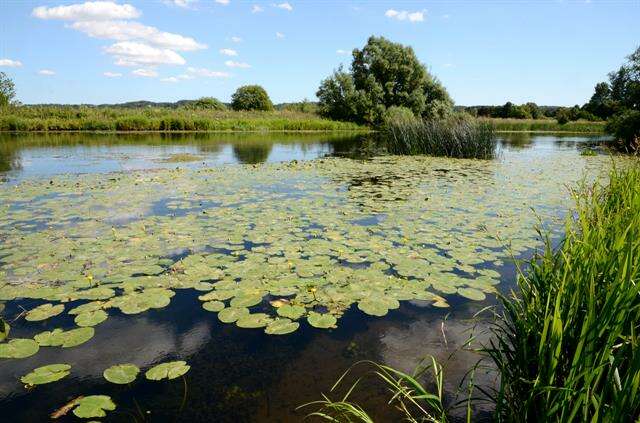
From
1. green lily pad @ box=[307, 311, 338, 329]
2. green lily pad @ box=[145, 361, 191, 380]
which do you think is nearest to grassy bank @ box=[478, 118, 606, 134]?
A: green lily pad @ box=[307, 311, 338, 329]

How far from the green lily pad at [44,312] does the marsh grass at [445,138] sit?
46.3 feet

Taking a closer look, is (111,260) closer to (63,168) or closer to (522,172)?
(63,168)

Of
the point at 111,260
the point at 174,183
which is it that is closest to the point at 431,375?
the point at 111,260

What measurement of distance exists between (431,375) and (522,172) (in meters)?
10.7

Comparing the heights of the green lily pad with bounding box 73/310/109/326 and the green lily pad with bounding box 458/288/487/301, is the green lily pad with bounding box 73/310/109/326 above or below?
below

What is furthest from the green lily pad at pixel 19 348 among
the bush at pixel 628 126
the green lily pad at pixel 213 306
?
the bush at pixel 628 126

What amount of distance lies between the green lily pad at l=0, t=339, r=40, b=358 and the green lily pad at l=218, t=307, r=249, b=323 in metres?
1.20

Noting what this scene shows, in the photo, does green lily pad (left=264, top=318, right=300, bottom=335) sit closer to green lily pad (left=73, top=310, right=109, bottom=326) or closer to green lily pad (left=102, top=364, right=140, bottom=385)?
green lily pad (left=102, top=364, right=140, bottom=385)

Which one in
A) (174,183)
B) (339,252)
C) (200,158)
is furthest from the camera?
(200,158)

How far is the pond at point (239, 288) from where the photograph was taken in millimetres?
2354

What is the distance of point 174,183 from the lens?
902 cm

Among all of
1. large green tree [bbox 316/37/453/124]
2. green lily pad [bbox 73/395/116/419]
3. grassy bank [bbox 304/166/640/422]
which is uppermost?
large green tree [bbox 316/37/453/124]

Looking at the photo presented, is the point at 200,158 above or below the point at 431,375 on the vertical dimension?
above

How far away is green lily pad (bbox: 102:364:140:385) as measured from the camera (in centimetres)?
233
